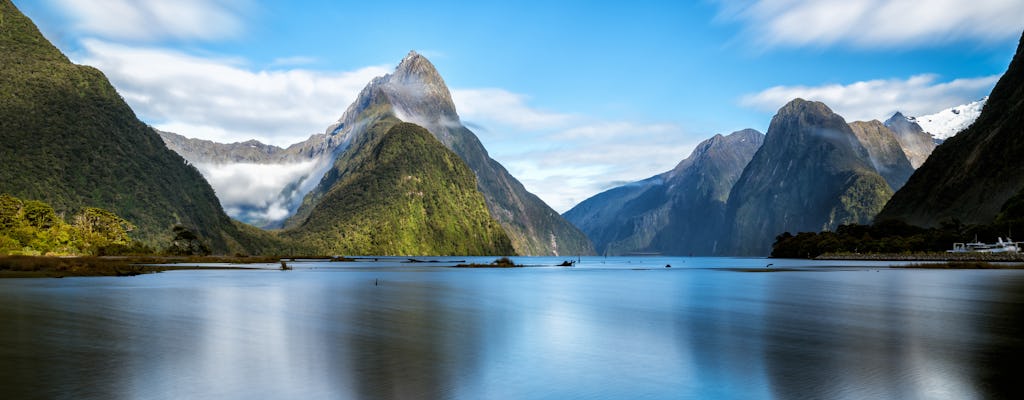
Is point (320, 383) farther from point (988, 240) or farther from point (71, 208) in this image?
point (988, 240)

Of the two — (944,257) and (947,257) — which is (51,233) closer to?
(947,257)

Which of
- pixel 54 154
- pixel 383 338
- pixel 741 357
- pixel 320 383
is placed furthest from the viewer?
pixel 54 154

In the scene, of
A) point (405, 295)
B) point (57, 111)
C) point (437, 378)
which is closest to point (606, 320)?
point (437, 378)

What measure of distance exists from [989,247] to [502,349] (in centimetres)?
17536

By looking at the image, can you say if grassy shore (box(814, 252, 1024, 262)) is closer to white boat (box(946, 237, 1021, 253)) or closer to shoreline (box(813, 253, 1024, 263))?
shoreline (box(813, 253, 1024, 263))

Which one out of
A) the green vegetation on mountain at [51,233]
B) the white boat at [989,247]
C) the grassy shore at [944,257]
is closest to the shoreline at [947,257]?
the grassy shore at [944,257]

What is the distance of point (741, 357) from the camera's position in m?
23.3

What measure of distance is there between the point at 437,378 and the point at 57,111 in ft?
696

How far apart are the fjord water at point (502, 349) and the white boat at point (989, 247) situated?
125164 mm

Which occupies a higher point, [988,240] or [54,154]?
[54,154]

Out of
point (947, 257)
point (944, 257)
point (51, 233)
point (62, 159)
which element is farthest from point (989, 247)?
point (62, 159)

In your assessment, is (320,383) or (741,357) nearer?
(320,383)

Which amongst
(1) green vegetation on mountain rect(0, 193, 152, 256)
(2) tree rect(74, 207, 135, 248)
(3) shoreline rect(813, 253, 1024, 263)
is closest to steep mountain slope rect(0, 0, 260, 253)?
(2) tree rect(74, 207, 135, 248)

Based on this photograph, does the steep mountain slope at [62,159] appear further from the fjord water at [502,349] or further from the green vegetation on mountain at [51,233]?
the fjord water at [502,349]
